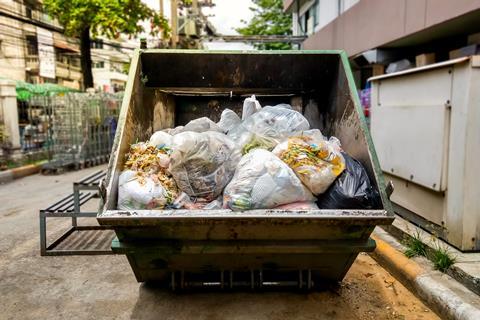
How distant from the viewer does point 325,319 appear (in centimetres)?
262

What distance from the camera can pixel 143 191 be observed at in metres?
2.41

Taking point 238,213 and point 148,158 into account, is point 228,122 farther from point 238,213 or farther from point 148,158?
point 238,213

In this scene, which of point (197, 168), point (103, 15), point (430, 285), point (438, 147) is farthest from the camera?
point (103, 15)

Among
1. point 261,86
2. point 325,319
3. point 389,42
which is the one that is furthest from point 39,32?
point 325,319

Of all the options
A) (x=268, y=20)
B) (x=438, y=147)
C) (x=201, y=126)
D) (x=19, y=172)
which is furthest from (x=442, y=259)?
(x=268, y=20)

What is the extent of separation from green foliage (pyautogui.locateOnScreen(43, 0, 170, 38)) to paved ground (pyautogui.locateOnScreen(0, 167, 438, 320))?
8.13 m

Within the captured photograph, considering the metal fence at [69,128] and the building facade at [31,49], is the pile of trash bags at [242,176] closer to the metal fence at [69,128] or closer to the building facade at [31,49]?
the metal fence at [69,128]

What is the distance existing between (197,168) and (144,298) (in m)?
1.05

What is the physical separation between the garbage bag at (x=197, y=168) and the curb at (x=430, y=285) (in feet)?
5.05

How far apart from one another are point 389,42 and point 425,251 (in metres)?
5.43

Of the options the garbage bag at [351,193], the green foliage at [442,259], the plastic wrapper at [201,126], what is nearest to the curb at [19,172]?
the plastic wrapper at [201,126]

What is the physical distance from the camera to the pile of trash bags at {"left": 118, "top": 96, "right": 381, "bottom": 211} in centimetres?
237

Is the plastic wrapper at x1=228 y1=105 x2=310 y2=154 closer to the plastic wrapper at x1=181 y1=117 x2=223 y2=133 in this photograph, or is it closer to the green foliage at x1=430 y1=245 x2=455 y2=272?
the plastic wrapper at x1=181 y1=117 x2=223 y2=133

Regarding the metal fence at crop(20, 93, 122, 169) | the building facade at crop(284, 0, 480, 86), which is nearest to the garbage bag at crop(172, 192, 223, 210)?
the building facade at crop(284, 0, 480, 86)
